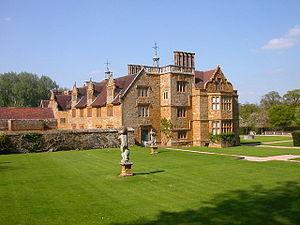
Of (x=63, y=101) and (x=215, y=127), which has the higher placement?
(x=63, y=101)

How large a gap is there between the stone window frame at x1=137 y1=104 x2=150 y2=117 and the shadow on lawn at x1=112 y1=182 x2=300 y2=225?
23.7 meters

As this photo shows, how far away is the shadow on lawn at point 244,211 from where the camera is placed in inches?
379

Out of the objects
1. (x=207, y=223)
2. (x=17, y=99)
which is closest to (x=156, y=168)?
(x=207, y=223)

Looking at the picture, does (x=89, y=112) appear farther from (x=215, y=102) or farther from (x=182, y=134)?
Result: (x=215, y=102)

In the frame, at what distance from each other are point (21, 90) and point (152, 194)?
7464 centimetres

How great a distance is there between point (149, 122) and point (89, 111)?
34.6 feet

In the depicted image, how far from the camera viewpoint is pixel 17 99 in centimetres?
8038

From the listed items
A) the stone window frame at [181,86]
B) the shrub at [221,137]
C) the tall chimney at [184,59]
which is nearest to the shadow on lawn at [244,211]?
the shrub at [221,137]

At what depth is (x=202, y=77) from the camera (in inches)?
1580

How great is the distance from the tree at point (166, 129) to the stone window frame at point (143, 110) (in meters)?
2.09

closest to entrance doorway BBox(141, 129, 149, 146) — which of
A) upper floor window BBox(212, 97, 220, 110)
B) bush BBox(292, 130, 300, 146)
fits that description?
upper floor window BBox(212, 97, 220, 110)

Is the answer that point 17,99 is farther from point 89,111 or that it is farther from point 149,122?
point 149,122

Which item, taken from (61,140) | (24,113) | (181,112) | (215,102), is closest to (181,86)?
(181,112)

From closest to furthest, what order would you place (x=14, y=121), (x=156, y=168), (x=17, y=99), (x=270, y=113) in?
(x=156, y=168) → (x=14, y=121) → (x=270, y=113) → (x=17, y=99)
